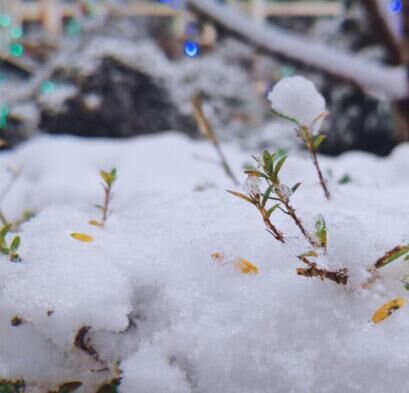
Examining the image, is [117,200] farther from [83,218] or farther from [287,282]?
[287,282]

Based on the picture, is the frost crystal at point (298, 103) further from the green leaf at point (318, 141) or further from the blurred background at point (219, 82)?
the blurred background at point (219, 82)

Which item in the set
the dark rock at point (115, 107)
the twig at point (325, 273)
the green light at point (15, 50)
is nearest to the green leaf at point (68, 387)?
the twig at point (325, 273)

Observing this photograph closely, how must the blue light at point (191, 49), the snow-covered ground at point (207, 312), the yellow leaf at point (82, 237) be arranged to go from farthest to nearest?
1. the blue light at point (191, 49)
2. the yellow leaf at point (82, 237)
3. the snow-covered ground at point (207, 312)

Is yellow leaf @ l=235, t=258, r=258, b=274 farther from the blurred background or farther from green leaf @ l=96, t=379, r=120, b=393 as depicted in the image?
the blurred background

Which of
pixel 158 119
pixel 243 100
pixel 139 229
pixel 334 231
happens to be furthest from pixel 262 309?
pixel 243 100

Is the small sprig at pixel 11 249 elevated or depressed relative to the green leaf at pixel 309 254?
elevated

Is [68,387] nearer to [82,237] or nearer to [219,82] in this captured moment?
[82,237]
